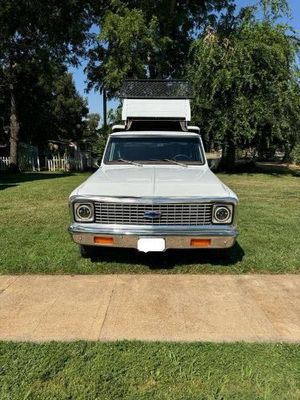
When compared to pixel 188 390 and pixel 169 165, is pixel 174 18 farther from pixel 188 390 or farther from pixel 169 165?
pixel 188 390

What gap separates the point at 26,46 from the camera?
24.4 metres

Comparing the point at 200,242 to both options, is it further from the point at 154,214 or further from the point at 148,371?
the point at 148,371

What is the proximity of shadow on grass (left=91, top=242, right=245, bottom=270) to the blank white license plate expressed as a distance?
58 cm

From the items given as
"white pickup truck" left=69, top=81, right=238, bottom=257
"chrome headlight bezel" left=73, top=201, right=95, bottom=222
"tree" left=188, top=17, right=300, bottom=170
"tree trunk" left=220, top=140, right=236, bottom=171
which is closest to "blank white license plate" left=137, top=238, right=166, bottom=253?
"white pickup truck" left=69, top=81, right=238, bottom=257

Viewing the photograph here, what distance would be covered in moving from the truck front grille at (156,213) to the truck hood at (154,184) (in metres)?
0.13

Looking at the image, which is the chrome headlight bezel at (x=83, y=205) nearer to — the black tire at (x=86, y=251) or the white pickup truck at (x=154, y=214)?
the white pickup truck at (x=154, y=214)

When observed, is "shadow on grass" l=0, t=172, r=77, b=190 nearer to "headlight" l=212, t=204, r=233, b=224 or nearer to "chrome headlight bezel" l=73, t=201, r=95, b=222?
"chrome headlight bezel" l=73, t=201, r=95, b=222

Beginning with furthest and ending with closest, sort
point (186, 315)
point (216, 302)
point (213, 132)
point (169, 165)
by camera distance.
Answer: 1. point (213, 132)
2. point (169, 165)
3. point (216, 302)
4. point (186, 315)

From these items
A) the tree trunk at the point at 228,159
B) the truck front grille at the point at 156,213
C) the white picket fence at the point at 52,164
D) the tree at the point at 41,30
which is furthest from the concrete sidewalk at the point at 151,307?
the white picket fence at the point at 52,164

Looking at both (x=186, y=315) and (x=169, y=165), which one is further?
(x=169, y=165)

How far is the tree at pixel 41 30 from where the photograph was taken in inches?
843

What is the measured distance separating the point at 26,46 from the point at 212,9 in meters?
10.0

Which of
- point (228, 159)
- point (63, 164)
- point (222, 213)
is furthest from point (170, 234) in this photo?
point (63, 164)

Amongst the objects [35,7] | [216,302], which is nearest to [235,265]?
[216,302]
